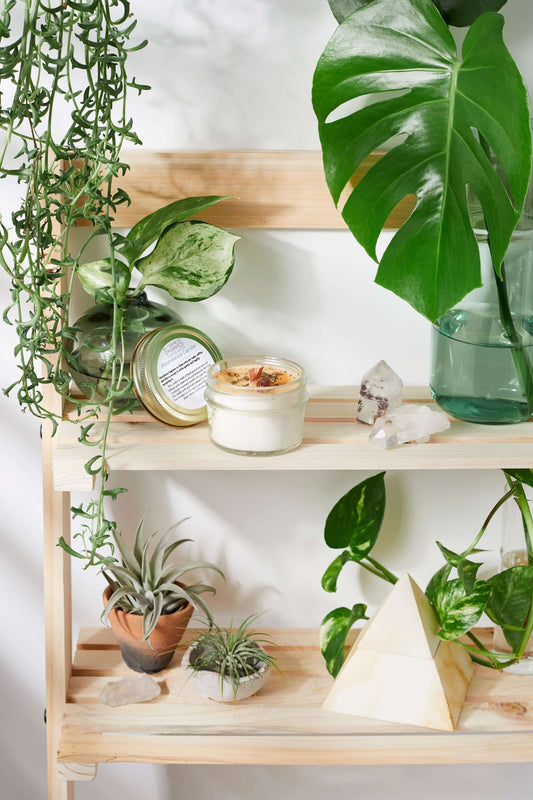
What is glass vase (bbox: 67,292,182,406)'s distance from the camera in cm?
86

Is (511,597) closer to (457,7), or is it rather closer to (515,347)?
(515,347)

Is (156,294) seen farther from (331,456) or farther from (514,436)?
(514,436)

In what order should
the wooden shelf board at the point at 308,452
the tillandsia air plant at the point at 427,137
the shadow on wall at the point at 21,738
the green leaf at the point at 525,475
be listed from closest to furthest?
1. the tillandsia air plant at the point at 427,137
2. the wooden shelf board at the point at 308,452
3. the green leaf at the point at 525,475
4. the shadow on wall at the point at 21,738

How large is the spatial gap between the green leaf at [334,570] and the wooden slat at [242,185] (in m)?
0.39

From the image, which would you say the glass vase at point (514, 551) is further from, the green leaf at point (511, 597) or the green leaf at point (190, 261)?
the green leaf at point (190, 261)

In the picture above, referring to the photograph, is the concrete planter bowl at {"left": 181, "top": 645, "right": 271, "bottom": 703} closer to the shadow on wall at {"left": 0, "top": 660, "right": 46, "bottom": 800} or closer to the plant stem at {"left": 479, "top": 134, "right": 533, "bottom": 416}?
the shadow on wall at {"left": 0, "top": 660, "right": 46, "bottom": 800}

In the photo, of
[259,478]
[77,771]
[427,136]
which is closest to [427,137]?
[427,136]

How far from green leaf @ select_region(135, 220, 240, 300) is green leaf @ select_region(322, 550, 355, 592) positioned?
1.17 ft

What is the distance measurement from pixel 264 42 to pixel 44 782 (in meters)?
1.00

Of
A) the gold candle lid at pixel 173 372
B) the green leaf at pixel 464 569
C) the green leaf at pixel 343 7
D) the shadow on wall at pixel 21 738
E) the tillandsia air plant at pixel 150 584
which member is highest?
the green leaf at pixel 343 7

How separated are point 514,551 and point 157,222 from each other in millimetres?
553

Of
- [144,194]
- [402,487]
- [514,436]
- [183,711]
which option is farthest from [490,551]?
[144,194]

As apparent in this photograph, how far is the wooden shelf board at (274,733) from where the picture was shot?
35.5 inches

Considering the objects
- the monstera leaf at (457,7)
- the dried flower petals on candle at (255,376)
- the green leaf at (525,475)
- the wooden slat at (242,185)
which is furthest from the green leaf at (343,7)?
the green leaf at (525,475)
